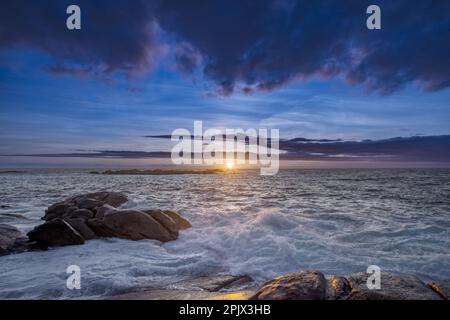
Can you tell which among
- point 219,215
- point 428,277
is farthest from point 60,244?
point 428,277

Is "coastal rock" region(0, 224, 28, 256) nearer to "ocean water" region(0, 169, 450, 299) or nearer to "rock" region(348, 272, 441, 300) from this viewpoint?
"ocean water" region(0, 169, 450, 299)

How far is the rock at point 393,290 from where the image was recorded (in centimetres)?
485

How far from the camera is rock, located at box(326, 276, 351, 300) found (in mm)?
5029

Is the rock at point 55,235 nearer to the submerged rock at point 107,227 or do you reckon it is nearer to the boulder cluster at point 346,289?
the submerged rock at point 107,227

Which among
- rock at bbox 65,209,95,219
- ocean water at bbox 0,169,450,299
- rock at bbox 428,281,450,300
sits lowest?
ocean water at bbox 0,169,450,299

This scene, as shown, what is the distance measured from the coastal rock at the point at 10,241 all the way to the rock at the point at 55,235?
1.09 feet

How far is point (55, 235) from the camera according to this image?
974cm

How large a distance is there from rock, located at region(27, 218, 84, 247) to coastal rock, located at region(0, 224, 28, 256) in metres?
0.33

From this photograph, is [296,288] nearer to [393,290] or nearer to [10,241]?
[393,290]

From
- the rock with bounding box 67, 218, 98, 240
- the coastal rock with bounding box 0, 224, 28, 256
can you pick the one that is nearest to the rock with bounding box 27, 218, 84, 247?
the coastal rock with bounding box 0, 224, 28, 256

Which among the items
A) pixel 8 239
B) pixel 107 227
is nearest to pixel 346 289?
pixel 107 227

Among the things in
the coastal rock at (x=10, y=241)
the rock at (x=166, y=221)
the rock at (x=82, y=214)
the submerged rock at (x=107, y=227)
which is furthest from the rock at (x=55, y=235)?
the rock at (x=166, y=221)
